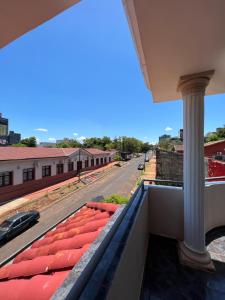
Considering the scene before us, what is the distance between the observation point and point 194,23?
4.75 ft

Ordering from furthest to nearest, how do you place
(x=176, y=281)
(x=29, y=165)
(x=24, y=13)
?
(x=29, y=165)
(x=176, y=281)
(x=24, y=13)

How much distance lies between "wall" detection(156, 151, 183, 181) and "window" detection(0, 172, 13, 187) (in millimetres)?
10849

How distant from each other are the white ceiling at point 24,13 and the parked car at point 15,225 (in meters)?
8.31

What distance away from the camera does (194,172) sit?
9.32ft

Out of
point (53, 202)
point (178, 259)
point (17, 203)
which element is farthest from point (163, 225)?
point (17, 203)

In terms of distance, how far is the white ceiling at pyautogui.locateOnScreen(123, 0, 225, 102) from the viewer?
1280 mm

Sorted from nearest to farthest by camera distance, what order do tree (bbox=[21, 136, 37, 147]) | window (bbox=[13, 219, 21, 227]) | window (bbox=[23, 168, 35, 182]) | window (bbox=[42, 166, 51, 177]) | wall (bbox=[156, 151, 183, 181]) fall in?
wall (bbox=[156, 151, 183, 181]) → window (bbox=[13, 219, 21, 227]) → window (bbox=[23, 168, 35, 182]) → window (bbox=[42, 166, 51, 177]) → tree (bbox=[21, 136, 37, 147])

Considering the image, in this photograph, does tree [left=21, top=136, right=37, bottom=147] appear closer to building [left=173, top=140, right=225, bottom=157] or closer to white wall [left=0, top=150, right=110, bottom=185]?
white wall [left=0, top=150, right=110, bottom=185]

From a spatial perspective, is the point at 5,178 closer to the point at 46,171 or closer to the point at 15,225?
the point at 46,171

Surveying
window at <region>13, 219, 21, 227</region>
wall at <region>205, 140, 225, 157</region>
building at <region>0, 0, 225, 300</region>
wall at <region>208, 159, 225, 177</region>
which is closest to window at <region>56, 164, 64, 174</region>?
window at <region>13, 219, 21, 227</region>

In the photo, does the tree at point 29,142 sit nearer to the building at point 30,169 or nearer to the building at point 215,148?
the building at point 30,169

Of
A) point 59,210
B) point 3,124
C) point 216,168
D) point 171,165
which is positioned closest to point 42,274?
point 171,165

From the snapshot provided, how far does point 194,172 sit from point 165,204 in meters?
1.09

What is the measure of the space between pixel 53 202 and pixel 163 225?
9.88m
